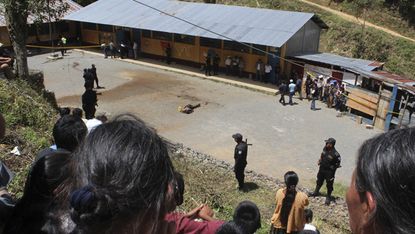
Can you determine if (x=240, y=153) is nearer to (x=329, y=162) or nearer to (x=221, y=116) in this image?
(x=329, y=162)

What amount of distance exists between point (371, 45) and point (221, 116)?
15.6 meters

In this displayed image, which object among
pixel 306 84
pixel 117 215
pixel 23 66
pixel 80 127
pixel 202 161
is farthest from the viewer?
pixel 306 84

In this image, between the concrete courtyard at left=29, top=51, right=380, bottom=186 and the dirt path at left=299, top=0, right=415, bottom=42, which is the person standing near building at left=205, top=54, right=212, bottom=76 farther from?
the dirt path at left=299, top=0, right=415, bottom=42

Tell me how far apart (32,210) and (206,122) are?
1385 cm

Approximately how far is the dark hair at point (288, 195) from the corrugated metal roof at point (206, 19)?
45.6 feet

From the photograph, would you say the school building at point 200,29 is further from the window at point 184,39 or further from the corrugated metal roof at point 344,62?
the corrugated metal roof at point 344,62

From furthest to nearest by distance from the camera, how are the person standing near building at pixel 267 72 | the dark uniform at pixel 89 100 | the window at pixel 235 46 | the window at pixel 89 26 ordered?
1. the window at pixel 89 26
2. the window at pixel 235 46
3. the person standing near building at pixel 267 72
4. the dark uniform at pixel 89 100

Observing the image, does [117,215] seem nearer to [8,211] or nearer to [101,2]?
[8,211]

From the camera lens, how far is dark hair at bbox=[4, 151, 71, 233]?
6.41 feet

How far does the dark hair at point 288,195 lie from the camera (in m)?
6.12

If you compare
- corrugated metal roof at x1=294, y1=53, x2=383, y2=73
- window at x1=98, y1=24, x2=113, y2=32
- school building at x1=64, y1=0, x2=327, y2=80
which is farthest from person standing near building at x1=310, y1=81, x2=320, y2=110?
window at x1=98, y1=24, x2=113, y2=32

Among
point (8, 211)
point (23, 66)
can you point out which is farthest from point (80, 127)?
point (23, 66)

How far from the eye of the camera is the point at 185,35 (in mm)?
23797

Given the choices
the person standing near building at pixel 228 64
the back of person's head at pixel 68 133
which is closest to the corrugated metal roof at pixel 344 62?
the person standing near building at pixel 228 64
